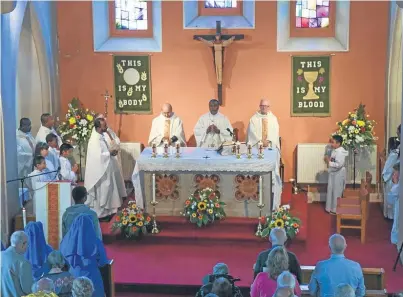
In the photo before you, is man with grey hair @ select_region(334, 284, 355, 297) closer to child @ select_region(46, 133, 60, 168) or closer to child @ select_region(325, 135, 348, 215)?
child @ select_region(46, 133, 60, 168)

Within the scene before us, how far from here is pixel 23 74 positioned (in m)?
14.4

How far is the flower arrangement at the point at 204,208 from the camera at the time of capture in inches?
471

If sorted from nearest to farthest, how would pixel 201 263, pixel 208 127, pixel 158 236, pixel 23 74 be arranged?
1. pixel 201 263
2. pixel 158 236
3. pixel 208 127
4. pixel 23 74

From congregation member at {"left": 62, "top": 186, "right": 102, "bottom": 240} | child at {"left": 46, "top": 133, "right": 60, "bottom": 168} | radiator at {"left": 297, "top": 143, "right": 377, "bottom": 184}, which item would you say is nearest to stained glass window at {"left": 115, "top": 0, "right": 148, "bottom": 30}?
child at {"left": 46, "top": 133, "right": 60, "bottom": 168}

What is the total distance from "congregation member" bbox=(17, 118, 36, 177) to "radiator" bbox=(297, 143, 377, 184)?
209 inches

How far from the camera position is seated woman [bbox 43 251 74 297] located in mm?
7473

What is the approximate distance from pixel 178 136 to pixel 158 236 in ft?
9.29

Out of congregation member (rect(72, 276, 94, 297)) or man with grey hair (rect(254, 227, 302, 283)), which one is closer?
congregation member (rect(72, 276, 94, 297))

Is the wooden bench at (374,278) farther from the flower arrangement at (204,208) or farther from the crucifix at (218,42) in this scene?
the crucifix at (218,42)

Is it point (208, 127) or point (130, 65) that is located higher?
point (130, 65)

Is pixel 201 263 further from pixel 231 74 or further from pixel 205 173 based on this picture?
pixel 231 74

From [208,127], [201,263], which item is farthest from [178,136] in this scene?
[201,263]

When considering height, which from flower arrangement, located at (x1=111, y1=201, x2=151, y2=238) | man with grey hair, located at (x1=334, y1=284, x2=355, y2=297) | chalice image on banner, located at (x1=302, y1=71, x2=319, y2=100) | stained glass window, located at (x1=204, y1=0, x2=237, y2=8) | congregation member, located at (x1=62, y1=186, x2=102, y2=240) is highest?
stained glass window, located at (x1=204, y1=0, x2=237, y2=8)

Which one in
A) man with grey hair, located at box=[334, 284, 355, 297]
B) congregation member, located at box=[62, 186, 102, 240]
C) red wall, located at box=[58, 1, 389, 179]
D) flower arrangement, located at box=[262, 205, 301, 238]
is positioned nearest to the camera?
man with grey hair, located at box=[334, 284, 355, 297]
